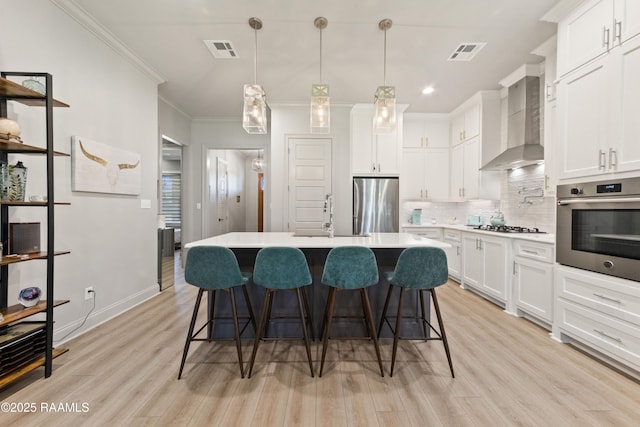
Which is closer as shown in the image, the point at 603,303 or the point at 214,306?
the point at 603,303

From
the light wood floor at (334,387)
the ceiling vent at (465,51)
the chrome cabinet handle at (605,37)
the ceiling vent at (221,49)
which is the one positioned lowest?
the light wood floor at (334,387)

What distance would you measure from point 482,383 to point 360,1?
3088 mm

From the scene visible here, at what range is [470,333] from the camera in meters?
A: 2.70

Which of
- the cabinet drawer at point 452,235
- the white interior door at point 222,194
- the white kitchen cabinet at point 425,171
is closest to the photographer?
the cabinet drawer at point 452,235

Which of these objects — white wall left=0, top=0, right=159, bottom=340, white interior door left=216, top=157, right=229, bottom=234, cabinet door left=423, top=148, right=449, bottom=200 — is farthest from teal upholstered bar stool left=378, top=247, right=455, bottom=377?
white interior door left=216, top=157, right=229, bottom=234

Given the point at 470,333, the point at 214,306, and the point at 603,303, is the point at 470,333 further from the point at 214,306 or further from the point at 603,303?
the point at 214,306

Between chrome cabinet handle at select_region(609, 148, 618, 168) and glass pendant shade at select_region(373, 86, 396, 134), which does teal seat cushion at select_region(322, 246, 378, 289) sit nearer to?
glass pendant shade at select_region(373, 86, 396, 134)

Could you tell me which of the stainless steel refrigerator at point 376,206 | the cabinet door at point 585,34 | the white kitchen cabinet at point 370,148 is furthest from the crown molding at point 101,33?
the cabinet door at point 585,34

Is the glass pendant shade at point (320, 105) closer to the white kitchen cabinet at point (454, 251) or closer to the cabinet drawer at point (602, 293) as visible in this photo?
the cabinet drawer at point (602, 293)

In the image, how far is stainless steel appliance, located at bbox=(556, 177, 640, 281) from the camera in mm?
1956

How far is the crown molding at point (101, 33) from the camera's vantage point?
95.0 inches

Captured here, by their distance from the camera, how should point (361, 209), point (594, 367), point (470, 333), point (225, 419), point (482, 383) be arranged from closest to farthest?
1. point (225, 419)
2. point (482, 383)
3. point (594, 367)
4. point (470, 333)
5. point (361, 209)

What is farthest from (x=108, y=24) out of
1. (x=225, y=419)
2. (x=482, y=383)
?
(x=482, y=383)

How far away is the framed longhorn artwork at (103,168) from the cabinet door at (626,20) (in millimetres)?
4430
